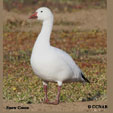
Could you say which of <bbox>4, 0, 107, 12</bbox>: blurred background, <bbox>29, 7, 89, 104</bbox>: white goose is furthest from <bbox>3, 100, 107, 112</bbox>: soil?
<bbox>4, 0, 107, 12</bbox>: blurred background

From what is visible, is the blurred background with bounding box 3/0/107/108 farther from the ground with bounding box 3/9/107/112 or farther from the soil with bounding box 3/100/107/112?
the soil with bounding box 3/100/107/112

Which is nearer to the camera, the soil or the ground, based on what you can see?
the soil

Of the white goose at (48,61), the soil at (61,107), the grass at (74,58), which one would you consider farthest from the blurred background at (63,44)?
the white goose at (48,61)

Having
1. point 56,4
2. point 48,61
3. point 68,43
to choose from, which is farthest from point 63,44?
point 56,4

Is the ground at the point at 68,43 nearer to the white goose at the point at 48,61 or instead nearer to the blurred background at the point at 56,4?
the white goose at the point at 48,61

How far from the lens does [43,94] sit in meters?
9.80

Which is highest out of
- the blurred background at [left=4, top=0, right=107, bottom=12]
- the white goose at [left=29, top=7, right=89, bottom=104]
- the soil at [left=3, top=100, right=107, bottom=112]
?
the blurred background at [left=4, top=0, right=107, bottom=12]

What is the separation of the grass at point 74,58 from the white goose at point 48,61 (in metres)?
0.61

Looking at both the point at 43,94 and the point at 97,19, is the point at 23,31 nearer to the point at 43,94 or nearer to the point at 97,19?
the point at 97,19

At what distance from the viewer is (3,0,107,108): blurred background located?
1005 centimetres

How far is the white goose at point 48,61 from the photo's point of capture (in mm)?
8477

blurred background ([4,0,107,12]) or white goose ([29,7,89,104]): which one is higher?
blurred background ([4,0,107,12])

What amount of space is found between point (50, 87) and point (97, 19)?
12402 millimetres

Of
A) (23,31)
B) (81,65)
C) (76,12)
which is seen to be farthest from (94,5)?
(81,65)
